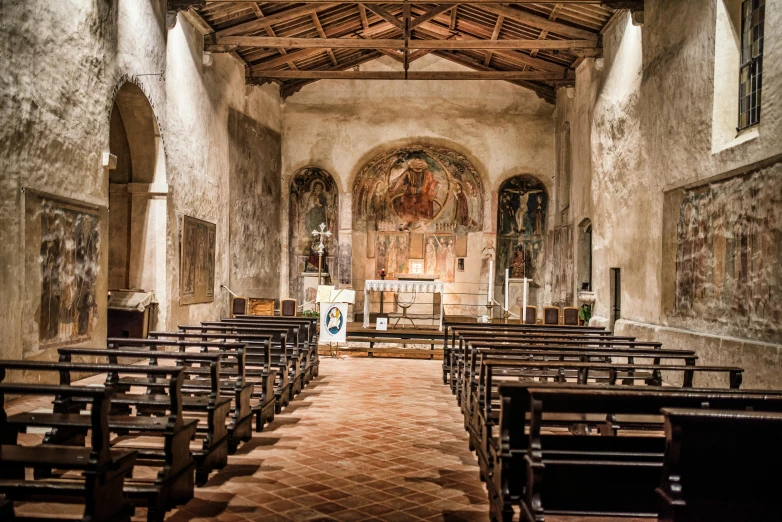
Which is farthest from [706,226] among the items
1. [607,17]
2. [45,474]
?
[45,474]

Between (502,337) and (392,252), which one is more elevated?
(392,252)

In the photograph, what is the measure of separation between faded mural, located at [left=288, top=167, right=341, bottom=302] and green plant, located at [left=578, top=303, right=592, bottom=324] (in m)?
7.64

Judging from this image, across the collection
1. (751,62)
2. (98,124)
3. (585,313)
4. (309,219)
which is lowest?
(585,313)

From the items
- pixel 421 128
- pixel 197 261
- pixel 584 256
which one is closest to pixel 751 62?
pixel 584 256

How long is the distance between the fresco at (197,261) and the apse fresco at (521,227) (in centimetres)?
867

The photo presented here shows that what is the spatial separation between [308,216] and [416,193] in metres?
3.34

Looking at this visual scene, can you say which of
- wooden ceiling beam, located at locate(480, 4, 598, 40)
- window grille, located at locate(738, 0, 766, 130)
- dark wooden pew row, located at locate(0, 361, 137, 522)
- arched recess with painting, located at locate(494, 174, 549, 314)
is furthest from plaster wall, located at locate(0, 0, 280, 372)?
window grille, located at locate(738, 0, 766, 130)

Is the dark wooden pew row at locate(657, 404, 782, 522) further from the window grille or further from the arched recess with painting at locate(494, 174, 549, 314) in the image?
the arched recess with painting at locate(494, 174, 549, 314)

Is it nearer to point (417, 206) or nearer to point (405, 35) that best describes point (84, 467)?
point (405, 35)

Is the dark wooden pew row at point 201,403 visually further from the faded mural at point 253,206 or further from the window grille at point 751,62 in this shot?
the faded mural at point 253,206

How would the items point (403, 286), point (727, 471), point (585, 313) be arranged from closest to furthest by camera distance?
point (727, 471) → point (585, 313) → point (403, 286)

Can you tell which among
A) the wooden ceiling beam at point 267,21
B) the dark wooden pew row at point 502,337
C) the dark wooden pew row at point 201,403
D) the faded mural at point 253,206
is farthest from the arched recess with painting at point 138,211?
the dark wooden pew row at point 201,403

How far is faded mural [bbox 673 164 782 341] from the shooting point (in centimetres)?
710

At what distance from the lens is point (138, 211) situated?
11406mm
